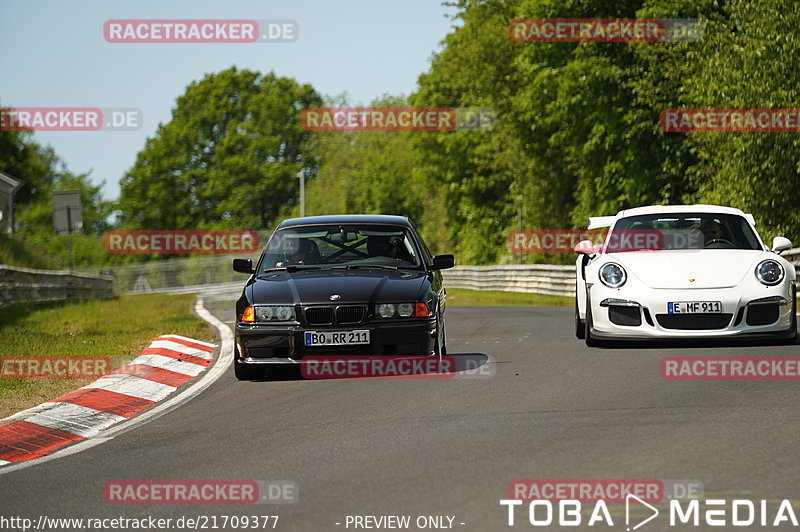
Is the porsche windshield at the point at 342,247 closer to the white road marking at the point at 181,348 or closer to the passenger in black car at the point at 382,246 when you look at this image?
the passenger in black car at the point at 382,246

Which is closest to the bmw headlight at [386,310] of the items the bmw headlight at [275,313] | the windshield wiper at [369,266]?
the bmw headlight at [275,313]

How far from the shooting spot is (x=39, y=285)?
89.2ft

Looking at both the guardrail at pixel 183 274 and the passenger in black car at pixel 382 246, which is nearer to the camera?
the passenger in black car at pixel 382 246

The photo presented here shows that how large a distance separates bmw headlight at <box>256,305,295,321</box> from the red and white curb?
870 mm

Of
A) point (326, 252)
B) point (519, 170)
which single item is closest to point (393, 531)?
point (326, 252)

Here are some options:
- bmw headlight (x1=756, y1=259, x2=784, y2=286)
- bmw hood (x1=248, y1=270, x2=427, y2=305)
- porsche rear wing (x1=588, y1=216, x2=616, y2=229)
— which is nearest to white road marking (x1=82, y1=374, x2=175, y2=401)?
bmw hood (x1=248, y1=270, x2=427, y2=305)

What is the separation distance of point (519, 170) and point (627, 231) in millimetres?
41156

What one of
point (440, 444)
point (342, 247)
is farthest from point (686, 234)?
point (440, 444)

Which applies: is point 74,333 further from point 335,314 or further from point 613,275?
point 613,275

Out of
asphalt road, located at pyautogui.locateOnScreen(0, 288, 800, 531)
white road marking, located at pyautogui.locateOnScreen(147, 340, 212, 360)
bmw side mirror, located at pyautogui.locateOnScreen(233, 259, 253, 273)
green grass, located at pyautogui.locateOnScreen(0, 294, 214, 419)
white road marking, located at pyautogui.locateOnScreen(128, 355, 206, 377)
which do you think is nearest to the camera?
asphalt road, located at pyautogui.locateOnScreen(0, 288, 800, 531)

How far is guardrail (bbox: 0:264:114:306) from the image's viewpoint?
77.5 ft

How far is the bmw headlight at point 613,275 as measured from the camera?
11.4 metres

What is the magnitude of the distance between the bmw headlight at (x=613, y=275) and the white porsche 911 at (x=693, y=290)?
1 centimetres

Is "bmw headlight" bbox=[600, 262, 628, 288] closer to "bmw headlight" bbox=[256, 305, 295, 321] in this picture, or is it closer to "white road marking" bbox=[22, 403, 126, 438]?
"bmw headlight" bbox=[256, 305, 295, 321]
